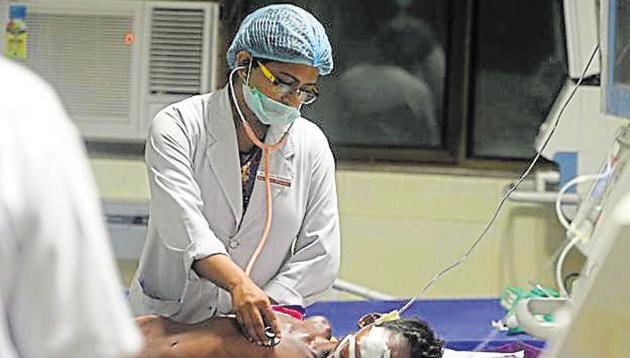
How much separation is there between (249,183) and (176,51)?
1354 millimetres

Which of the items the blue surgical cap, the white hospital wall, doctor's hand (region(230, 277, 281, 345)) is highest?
the blue surgical cap

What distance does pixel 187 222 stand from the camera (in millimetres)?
1865

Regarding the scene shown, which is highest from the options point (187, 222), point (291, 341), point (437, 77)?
point (437, 77)

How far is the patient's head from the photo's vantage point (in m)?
1.89

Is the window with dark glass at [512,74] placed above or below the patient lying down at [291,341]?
above

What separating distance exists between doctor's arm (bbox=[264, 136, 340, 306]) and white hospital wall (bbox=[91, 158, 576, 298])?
115cm

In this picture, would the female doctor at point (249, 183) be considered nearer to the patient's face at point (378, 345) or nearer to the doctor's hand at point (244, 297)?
the doctor's hand at point (244, 297)

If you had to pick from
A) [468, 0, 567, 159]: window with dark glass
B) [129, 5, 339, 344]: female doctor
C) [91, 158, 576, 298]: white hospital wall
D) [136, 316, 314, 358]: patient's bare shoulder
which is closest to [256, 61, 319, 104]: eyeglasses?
[129, 5, 339, 344]: female doctor

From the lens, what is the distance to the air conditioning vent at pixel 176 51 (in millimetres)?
3244

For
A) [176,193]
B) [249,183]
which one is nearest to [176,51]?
[249,183]

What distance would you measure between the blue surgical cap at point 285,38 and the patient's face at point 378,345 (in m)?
0.55

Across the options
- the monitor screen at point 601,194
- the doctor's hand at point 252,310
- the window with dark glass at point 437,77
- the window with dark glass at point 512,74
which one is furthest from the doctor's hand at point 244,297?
the window with dark glass at point 512,74

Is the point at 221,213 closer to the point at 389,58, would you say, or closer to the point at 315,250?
the point at 315,250

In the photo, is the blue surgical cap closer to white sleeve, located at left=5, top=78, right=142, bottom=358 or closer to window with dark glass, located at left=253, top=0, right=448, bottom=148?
white sleeve, located at left=5, top=78, right=142, bottom=358
